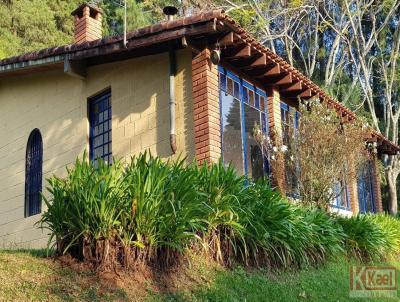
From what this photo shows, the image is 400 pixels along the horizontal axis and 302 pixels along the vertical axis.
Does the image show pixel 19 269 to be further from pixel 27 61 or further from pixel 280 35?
pixel 280 35

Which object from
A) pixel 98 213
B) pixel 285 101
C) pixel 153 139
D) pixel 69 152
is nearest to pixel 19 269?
pixel 98 213

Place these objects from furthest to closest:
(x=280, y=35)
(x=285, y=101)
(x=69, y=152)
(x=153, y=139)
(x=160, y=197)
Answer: (x=280, y=35) → (x=285, y=101) → (x=69, y=152) → (x=153, y=139) → (x=160, y=197)

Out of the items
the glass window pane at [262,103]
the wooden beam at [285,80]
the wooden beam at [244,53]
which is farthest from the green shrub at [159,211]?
the wooden beam at [285,80]

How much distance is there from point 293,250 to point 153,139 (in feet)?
11.5

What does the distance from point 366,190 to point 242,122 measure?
8.35 m

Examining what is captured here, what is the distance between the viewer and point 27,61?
1239 centimetres

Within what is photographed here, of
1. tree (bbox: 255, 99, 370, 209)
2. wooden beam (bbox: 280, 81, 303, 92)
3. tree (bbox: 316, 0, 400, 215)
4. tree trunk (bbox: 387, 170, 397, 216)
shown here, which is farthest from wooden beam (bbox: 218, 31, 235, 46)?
tree trunk (bbox: 387, 170, 397, 216)

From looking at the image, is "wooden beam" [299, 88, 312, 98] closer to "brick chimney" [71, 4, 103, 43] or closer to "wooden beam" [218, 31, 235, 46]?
"wooden beam" [218, 31, 235, 46]

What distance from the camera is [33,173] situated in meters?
13.2

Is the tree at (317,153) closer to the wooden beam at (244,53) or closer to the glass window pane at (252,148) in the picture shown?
the glass window pane at (252,148)

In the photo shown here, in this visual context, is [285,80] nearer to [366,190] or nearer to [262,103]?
[262,103]

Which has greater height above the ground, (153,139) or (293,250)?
(153,139)

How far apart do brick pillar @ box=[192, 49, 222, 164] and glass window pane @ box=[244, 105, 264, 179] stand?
1.56 meters

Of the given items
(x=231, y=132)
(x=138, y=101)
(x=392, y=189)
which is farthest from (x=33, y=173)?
(x=392, y=189)
